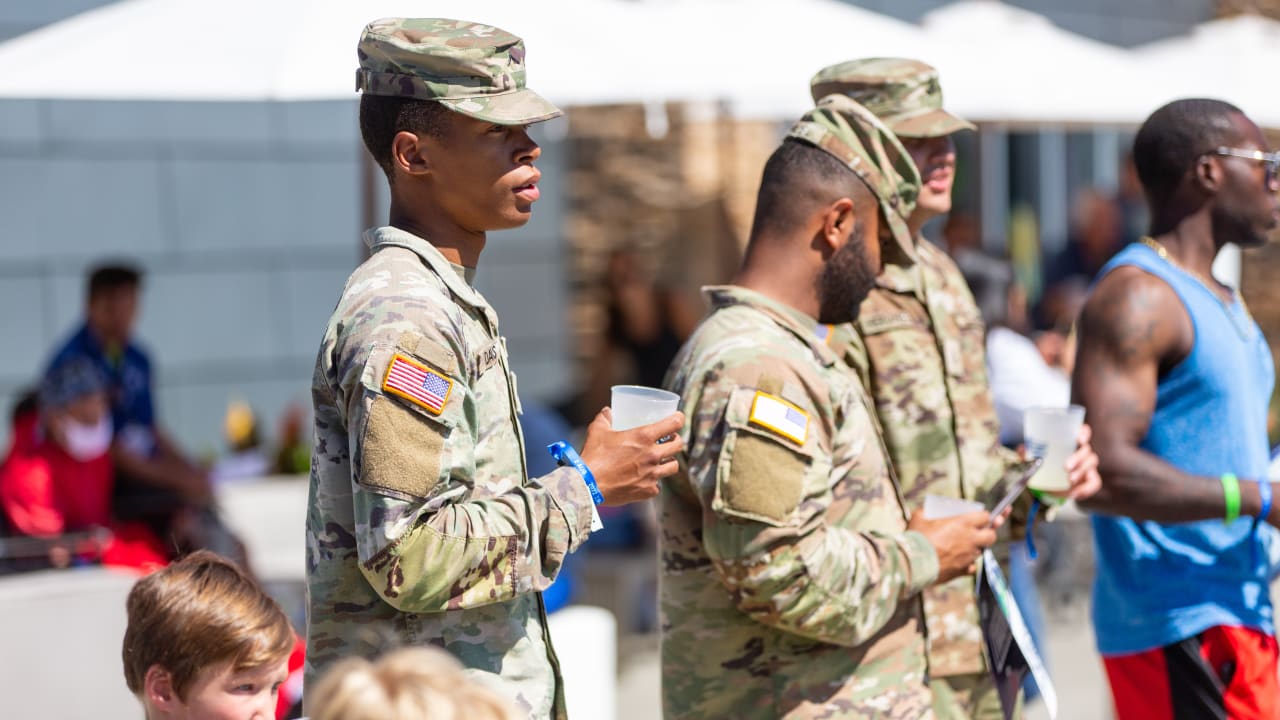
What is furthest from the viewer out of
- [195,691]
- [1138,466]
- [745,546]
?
[1138,466]

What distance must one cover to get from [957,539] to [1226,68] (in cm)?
648

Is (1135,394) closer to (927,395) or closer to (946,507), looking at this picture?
(927,395)

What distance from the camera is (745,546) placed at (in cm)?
271

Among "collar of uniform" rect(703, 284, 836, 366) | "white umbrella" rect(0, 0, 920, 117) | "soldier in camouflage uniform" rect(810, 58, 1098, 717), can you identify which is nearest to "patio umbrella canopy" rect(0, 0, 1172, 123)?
"white umbrella" rect(0, 0, 920, 117)

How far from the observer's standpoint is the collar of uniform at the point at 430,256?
2.33 meters

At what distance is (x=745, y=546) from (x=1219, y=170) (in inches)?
68.5

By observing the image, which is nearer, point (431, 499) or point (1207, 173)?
point (431, 499)

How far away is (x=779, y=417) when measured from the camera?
268 centimetres

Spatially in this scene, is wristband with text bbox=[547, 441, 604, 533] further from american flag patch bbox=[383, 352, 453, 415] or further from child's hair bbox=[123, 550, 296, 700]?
child's hair bbox=[123, 550, 296, 700]

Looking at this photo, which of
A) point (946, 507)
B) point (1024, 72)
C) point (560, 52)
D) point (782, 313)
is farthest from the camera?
point (1024, 72)

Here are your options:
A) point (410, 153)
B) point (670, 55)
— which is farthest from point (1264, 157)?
point (670, 55)

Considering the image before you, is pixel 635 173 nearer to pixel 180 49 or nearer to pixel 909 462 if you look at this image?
pixel 180 49

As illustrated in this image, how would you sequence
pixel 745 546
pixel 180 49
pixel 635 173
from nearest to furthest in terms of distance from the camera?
pixel 745 546, pixel 180 49, pixel 635 173

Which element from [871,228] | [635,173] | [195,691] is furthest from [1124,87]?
[195,691]
